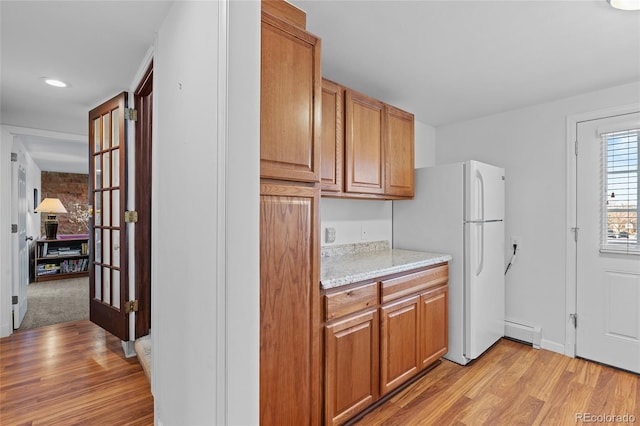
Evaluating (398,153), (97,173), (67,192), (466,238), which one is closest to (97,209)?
(97,173)

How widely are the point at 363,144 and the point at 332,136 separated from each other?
13.6 inches

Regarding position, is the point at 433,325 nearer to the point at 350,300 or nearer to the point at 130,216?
the point at 350,300

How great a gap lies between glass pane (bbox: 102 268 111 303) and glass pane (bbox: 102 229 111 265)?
90mm

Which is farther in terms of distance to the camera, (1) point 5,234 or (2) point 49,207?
(2) point 49,207

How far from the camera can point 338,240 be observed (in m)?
2.66

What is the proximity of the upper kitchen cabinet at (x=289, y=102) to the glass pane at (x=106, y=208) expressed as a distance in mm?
2137

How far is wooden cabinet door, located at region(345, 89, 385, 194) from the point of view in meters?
2.22

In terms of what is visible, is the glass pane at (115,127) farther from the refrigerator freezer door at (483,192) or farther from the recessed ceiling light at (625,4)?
the recessed ceiling light at (625,4)

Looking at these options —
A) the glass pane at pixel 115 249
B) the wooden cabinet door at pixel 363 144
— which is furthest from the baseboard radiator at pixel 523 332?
the glass pane at pixel 115 249

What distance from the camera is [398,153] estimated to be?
2.69 metres

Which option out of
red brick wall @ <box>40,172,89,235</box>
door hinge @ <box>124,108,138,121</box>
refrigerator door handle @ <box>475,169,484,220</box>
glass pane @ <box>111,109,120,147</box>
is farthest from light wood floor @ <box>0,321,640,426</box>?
red brick wall @ <box>40,172,89,235</box>

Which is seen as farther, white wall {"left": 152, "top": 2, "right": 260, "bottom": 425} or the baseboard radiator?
the baseboard radiator

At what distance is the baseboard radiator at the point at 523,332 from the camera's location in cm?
294

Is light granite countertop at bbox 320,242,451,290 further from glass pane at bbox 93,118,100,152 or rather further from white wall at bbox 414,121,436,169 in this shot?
glass pane at bbox 93,118,100,152
